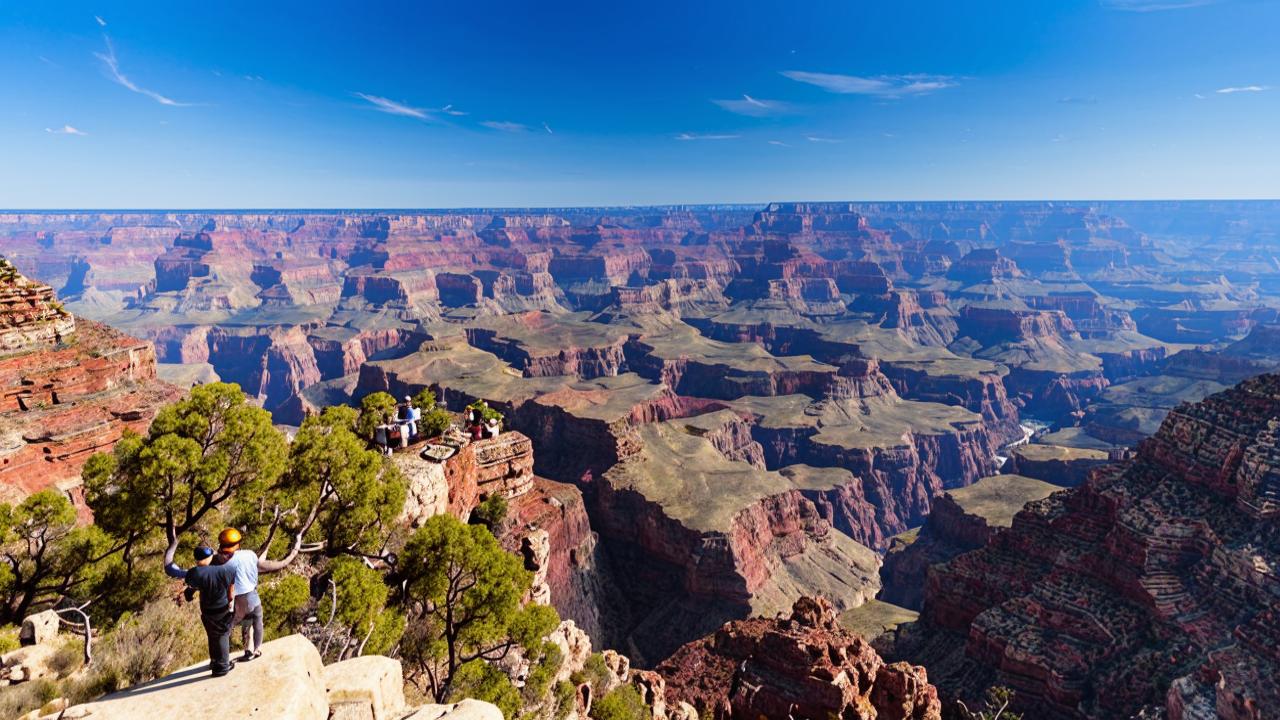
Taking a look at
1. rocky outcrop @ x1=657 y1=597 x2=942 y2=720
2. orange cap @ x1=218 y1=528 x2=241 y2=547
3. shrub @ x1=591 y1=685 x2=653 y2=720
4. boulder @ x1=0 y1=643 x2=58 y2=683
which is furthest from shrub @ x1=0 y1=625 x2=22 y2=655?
rocky outcrop @ x1=657 y1=597 x2=942 y2=720

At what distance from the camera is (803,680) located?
34.1 meters

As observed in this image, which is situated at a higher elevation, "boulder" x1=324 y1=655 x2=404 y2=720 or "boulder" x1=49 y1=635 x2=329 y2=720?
"boulder" x1=49 y1=635 x2=329 y2=720

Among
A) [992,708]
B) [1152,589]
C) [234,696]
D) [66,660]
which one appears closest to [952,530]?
[1152,589]

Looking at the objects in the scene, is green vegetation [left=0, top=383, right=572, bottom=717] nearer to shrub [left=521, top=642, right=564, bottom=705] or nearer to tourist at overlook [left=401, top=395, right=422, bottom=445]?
shrub [left=521, top=642, right=564, bottom=705]

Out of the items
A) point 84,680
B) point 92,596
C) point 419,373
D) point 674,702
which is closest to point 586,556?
point 674,702

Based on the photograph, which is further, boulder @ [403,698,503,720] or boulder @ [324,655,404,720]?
boulder @ [403,698,503,720]

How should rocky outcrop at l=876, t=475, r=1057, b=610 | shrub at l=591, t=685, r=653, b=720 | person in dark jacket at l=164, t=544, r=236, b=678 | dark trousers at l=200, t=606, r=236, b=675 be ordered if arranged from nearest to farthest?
person in dark jacket at l=164, t=544, r=236, b=678 < dark trousers at l=200, t=606, r=236, b=675 < shrub at l=591, t=685, r=653, b=720 < rocky outcrop at l=876, t=475, r=1057, b=610

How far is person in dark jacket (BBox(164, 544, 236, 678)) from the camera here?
1259 cm

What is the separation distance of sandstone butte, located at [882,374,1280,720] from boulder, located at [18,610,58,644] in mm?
48211

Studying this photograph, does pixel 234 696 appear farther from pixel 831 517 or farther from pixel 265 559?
pixel 831 517

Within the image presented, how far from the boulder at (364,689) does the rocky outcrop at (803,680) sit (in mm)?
24007

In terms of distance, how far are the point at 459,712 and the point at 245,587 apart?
6.19 meters

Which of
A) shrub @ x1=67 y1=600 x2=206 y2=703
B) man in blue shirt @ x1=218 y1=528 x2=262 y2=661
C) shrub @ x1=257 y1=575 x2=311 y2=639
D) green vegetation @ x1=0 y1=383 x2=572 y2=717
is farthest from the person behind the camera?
shrub @ x1=257 y1=575 x2=311 y2=639

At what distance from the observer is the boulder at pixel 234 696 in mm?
11766
